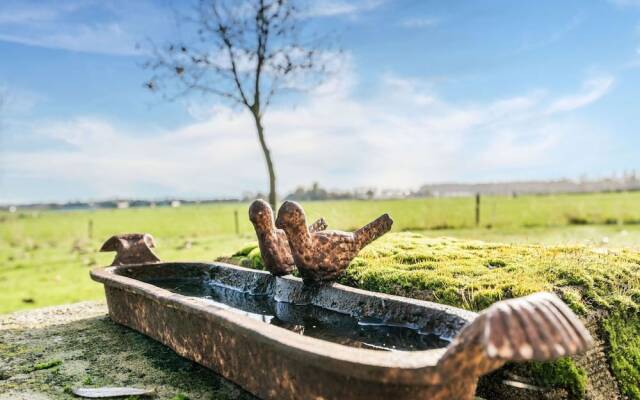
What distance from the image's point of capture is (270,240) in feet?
14.8

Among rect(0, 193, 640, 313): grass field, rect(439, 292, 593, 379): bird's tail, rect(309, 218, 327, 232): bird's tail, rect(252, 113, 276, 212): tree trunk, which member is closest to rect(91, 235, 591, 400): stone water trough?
→ rect(439, 292, 593, 379): bird's tail

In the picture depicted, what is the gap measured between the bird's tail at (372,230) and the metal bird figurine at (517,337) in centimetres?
204

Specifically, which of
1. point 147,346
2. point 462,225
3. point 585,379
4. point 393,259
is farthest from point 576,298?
point 462,225

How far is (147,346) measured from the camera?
4.52 metres

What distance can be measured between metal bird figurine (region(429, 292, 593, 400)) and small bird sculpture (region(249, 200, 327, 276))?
8.04 ft

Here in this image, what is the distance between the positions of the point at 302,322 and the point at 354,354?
149cm

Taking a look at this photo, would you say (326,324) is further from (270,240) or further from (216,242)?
(216,242)

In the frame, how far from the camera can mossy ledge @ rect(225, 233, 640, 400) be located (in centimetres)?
365

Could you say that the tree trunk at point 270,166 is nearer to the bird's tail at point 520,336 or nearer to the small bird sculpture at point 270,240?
the small bird sculpture at point 270,240

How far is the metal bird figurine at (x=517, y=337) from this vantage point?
1.96 metres

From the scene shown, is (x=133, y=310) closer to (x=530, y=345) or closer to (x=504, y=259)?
(x=504, y=259)

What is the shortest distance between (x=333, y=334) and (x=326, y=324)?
9.0 inches

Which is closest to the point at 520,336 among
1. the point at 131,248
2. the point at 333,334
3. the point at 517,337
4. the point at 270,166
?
the point at 517,337

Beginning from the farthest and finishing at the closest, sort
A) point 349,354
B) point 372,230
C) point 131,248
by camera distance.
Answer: point 131,248
point 372,230
point 349,354
